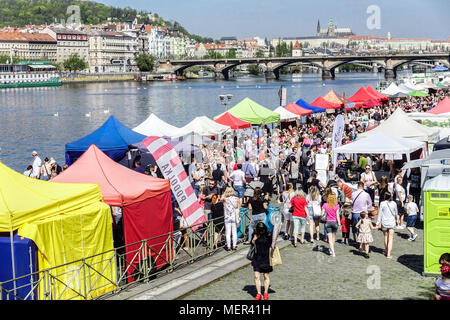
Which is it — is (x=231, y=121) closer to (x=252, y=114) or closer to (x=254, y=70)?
(x=252, y=114)

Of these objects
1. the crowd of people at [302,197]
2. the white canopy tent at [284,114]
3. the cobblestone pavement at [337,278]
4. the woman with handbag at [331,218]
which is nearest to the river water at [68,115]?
the white canopy tent at [284,114]

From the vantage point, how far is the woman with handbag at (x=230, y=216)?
34.0 feet

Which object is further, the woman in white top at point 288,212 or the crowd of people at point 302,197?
the woman in white top at point 288,212

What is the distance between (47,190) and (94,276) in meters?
1.39

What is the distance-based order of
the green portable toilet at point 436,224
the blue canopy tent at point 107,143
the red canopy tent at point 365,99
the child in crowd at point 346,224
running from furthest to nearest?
the red canopy tent at point 365,99 < the blue canopy tent at point 107,143 < the child in crowd at point 346,224 < the green portable toilet at point 436,224

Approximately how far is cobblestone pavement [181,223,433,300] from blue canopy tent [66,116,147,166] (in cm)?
662

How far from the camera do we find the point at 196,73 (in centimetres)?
18750

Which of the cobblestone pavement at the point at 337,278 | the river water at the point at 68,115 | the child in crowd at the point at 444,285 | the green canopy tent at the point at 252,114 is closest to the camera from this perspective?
the child in crowd at the point at 444,285

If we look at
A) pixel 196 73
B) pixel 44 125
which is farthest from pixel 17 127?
pixel 196 73

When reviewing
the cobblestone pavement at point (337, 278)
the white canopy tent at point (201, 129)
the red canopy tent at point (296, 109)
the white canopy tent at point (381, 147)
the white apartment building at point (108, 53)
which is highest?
the white apartment building at point (108, 53)

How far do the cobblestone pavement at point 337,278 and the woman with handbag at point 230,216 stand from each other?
919 millimetres

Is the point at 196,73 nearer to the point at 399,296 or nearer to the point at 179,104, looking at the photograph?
the point at 179,104

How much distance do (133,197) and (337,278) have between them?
3308mm

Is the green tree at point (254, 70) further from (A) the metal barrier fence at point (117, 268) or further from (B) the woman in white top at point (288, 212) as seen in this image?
(A) the metal barrier fence at point (117, 268)
